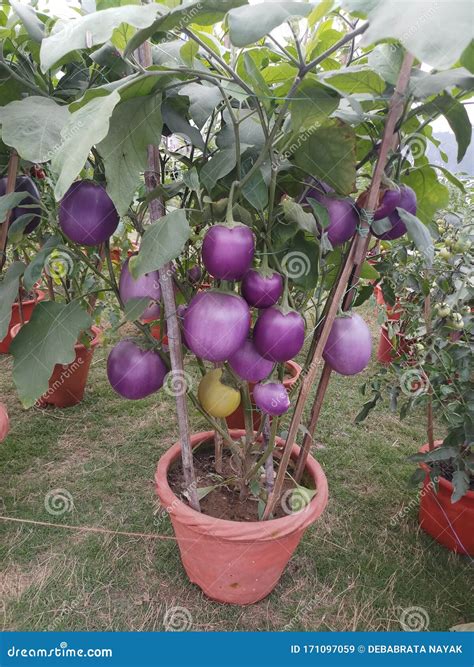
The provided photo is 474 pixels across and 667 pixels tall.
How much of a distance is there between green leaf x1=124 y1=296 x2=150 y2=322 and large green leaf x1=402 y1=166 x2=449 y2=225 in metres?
0.35

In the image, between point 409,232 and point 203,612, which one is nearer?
point 409,232

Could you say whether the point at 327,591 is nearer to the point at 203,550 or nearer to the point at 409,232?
the point at 203,550

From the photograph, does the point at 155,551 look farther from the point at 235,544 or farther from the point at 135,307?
the point at 135,307

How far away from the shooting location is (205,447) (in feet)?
2.95

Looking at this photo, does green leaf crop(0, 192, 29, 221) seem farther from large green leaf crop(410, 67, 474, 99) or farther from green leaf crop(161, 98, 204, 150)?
large green leaf crop(410, 67, 474, 99)

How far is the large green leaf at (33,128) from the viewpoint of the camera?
43 cm

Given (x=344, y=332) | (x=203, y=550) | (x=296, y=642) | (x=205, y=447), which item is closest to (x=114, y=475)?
(x=205, y=447)

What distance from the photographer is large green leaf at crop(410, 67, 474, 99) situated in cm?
41

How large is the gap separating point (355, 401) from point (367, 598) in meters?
0.71
